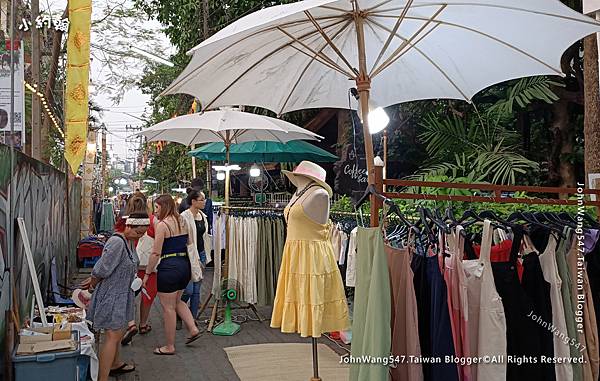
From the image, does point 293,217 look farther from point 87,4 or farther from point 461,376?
point 87,4

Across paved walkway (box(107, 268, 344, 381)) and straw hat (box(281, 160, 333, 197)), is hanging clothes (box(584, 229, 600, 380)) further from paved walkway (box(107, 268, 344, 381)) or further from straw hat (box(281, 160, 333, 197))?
paved walkway (box(107, 268, 344, 381))

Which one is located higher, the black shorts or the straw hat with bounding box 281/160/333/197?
the straw hat with bounding box 281/160/333/197

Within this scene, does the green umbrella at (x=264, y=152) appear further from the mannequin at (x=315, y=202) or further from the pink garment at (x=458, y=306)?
the pink garment at (x=458, y=306)

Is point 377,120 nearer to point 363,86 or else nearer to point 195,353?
point 363,86

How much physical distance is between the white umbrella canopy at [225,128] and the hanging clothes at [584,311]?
4286 mm

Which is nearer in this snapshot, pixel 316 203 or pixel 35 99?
pixel 316 203

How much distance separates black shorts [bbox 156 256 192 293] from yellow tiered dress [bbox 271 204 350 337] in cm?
149

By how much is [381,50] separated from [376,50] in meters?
0.46

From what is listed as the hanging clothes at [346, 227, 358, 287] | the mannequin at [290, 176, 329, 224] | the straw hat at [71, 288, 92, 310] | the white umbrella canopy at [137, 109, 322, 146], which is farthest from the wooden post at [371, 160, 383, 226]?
the white umbrella canopy at [137, 109, 322, 146]

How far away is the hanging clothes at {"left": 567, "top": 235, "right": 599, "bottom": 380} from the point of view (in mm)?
2617

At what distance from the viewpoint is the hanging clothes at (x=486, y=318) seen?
2477mm

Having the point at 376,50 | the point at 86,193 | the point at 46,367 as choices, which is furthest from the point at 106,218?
the point at 376,50

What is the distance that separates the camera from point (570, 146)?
842 cm

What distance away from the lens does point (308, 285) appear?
4.78 meters
